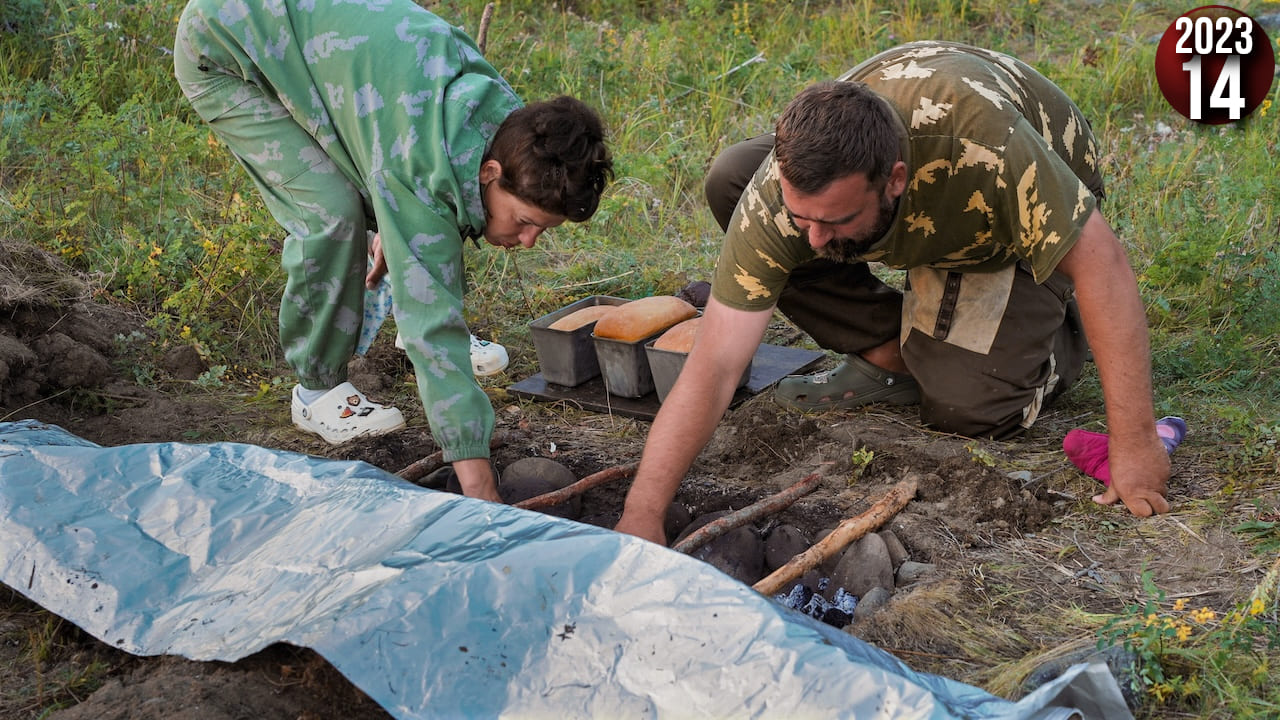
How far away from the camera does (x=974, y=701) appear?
6.07 ft

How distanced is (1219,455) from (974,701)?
6.00 ft

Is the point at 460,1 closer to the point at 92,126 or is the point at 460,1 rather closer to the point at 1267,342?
the point at 92,126

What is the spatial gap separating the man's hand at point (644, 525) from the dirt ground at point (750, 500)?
451 mm

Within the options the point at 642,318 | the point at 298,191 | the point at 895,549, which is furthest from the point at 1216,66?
the point at 298,191

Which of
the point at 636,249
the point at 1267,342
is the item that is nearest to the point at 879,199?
the point at 1267,342

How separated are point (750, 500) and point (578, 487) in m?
0.52

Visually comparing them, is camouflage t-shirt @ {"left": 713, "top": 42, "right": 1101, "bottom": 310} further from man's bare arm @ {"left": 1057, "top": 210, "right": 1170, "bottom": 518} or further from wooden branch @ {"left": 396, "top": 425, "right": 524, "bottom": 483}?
wooden branch @ {"left": 396, "top": 425, "right": 524, "bottom": 483}

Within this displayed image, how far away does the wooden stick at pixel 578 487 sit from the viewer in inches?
116

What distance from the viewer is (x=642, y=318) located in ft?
12.9

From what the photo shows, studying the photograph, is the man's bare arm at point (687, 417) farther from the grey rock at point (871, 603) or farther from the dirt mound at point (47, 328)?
the dirt mound at point (47, 328)

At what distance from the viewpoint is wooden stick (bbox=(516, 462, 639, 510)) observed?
2.95 m

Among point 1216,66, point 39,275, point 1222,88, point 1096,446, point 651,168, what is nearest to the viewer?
point 1096,446

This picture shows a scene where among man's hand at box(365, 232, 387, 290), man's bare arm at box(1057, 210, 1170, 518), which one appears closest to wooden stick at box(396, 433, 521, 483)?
man's hand at box(365, 232, 387, 290)

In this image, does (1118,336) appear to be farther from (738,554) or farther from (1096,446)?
(738,554)
